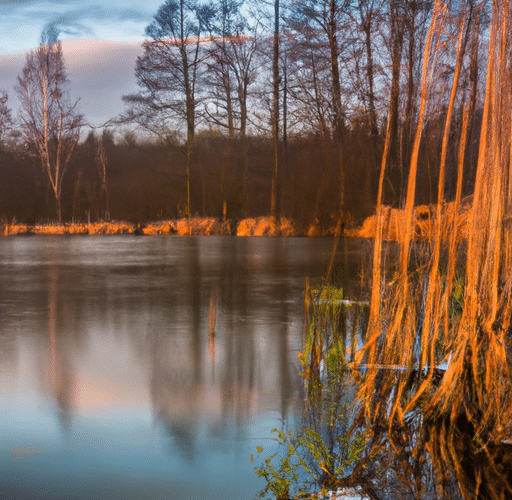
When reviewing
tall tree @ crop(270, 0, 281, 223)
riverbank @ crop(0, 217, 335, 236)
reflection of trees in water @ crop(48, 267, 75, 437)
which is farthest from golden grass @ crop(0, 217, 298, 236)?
reflection of trees in water @ crop(48, 267, 75, 437)

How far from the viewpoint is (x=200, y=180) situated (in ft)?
87.6

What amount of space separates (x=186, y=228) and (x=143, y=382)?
18.1 m

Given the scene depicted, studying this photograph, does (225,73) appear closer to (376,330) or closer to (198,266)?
(198,266)

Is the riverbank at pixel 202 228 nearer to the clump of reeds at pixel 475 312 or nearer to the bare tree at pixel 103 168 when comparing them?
the bare tree at pixel 103 168

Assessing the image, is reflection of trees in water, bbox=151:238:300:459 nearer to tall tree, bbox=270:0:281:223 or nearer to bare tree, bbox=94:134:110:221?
tall tree, bbox=270:0:281:223

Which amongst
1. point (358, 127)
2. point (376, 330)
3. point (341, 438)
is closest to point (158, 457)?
point (341, 438)

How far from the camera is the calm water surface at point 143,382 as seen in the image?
121 inches

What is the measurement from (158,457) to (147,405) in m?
0.89

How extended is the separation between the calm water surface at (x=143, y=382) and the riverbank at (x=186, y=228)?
9859mm

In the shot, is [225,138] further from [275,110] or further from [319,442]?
[319,442]

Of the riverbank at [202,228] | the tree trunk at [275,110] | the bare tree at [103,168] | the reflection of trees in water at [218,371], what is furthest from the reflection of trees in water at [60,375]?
the bare tree at [103,168]

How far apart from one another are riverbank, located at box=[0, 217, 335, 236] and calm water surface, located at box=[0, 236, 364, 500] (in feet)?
32.3

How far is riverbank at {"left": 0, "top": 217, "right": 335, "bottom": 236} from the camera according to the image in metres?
20.3

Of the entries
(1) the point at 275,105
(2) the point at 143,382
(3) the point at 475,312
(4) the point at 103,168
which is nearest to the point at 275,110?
(1) the point at 275,105
